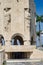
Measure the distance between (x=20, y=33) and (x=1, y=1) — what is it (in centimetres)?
535

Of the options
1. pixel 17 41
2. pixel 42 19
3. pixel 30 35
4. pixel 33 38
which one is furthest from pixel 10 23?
pixel 42 19

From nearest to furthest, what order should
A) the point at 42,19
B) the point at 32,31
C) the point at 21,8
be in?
the point at 21,8 → the point at 32,31 → the point at 42,19

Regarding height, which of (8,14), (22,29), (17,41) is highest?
(8,14)

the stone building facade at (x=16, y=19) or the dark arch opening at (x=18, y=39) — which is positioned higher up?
the stone building facade at (x=16, y=19)

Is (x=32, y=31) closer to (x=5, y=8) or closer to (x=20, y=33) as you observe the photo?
(x=20, y=33)

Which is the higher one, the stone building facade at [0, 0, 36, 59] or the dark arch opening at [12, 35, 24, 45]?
the stone building facade at [0, 0, 36, 59]

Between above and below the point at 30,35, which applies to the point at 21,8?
above

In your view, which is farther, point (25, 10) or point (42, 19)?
point (42, 19)

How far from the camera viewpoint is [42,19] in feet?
150

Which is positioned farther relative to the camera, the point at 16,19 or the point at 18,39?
the point at 18,39

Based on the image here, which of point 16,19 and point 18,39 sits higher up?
point 16,19

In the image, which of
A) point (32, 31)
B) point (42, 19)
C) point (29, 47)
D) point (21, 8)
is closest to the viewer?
point (29, 47)

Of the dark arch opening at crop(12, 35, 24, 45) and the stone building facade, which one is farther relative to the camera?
the dark arch opening at crop(12, 35, 24, 45)

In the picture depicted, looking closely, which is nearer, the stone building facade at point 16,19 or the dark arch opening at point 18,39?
the stone building facade at point 16,19
